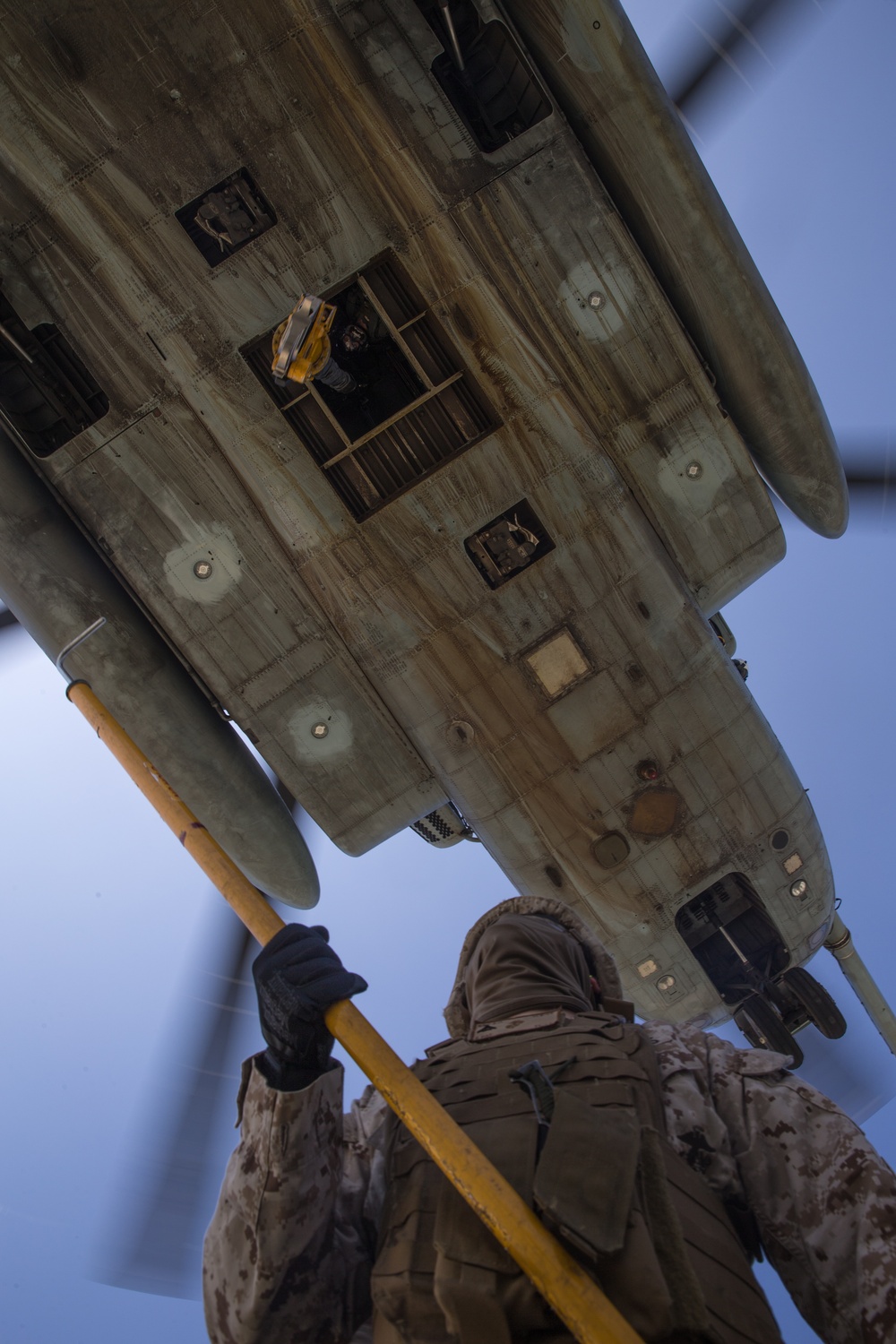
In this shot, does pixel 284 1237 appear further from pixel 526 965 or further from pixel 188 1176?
pixel 188 1176

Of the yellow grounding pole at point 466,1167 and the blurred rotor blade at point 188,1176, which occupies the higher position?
the yellow grounding pole at point 466,1167

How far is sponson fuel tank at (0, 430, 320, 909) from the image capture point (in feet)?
26.8

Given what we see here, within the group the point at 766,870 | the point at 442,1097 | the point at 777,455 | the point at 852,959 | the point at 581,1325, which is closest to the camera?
the point at 581,1325

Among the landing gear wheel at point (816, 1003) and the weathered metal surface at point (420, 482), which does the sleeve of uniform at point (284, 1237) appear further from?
the landing gear wheel at point (816, 1003)

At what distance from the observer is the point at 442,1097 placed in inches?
164

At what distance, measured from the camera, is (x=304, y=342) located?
6.69m

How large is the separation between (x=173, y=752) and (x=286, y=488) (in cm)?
286

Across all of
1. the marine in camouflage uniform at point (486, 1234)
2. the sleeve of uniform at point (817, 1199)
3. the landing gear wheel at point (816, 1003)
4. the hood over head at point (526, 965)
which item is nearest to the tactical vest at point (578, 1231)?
the marine in camouflage uniform at point (486, 1234)

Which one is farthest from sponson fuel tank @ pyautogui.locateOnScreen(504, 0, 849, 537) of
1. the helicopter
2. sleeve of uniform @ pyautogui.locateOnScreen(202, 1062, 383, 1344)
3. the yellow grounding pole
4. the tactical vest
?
sleeve of uniform @ pyautogui.locateOnScreen(202, 1062, 383, 1344)

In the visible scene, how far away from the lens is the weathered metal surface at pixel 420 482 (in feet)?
24.3

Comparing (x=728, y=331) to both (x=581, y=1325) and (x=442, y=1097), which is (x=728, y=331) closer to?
(x=442, y=1097)

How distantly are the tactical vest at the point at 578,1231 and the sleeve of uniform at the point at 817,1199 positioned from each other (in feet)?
0.80

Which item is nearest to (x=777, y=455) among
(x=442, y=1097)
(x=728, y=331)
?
(x=728, y=331)

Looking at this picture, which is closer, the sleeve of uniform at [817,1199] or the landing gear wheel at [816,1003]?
the sleeve of uniform at [817,1199]
